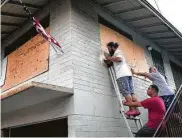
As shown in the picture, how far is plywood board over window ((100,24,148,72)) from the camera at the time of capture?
6480 millimetres

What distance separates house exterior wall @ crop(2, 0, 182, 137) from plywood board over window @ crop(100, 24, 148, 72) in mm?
281

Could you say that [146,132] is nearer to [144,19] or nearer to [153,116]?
[153,116]

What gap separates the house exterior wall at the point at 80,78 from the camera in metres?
4.87

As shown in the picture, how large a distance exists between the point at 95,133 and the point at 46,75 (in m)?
1.78

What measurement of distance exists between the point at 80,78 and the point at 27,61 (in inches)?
82.3

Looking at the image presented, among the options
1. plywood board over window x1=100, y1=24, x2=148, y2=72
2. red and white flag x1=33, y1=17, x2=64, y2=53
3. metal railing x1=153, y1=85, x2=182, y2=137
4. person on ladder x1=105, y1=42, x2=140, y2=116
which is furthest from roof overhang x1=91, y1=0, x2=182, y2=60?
metal railing x1=153, y1=85, x2=182, y2=137

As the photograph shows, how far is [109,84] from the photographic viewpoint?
19.2 feet

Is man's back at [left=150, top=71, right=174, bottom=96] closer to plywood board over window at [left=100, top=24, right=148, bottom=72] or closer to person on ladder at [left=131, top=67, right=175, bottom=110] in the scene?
person on ladder at [left=131, top=67, right=175, bottom=110]

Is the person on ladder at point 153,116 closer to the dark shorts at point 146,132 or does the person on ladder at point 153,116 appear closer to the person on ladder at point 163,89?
the dark shorts at point 146,132

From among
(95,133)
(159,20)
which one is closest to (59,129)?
(95,133)

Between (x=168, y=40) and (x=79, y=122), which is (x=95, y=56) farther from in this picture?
(x=168, y=40)

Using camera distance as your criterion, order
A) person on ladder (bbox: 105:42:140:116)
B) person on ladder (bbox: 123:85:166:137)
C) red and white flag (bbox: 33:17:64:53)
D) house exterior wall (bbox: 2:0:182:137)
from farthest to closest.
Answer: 1. person on ladder (bbox: 105:42:140:116)
2. red and white flag (bbox: 33:17:64:53)
3. house exterior wall (bbox: 2:0:182:137)
4. person on ladder (bbox: 123:85:166:137)

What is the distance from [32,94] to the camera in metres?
4.57

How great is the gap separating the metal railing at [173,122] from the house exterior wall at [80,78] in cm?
121
